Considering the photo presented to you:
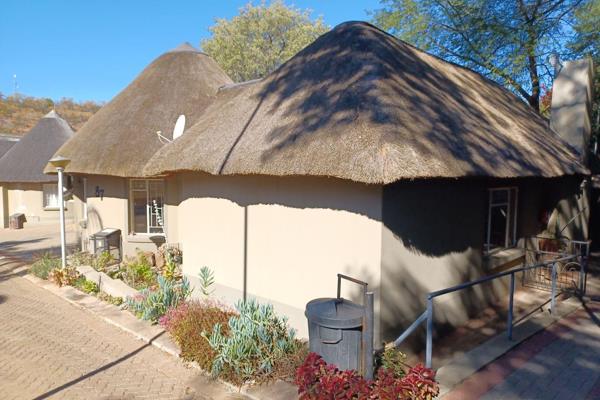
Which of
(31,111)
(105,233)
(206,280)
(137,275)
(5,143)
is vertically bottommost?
(137,275)

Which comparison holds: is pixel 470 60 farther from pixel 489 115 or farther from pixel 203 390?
pixel 203 390

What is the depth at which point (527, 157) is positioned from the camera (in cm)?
761

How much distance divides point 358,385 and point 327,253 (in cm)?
239

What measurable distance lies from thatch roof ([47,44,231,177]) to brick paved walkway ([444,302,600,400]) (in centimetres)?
961

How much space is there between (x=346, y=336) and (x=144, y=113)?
1092 cm

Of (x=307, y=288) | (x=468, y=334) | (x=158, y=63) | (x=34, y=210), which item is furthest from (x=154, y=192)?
(x=34, y=210)

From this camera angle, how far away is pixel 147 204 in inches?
515

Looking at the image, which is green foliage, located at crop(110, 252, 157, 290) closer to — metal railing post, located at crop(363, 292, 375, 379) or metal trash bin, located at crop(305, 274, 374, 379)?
metal trash bin, located at crop(305, 274, 374, 379)

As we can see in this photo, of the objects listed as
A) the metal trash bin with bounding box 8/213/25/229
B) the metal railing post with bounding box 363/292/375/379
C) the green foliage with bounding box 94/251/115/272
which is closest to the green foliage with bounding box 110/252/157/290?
the green foliage with bounding box 94/251/115/272

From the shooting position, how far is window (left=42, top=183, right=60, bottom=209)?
77.1 feet

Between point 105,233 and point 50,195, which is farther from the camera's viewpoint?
point 50,195

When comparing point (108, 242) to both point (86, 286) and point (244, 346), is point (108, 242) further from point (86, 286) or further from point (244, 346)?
point (244, 346)

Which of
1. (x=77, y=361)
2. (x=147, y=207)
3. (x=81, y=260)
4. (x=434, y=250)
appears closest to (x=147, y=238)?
(x=147, y=207)

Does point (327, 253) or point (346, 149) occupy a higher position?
point (346, 149)
